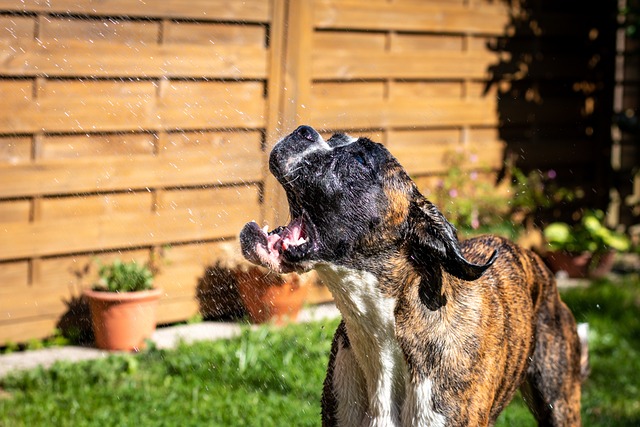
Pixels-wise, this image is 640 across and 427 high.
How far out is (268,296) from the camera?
6570 mm

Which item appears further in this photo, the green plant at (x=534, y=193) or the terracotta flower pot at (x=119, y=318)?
the green plant at (x=534, y=193)

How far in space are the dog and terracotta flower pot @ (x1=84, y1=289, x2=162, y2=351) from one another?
290cm

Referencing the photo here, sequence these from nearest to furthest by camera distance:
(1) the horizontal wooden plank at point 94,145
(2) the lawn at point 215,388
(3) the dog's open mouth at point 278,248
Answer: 1. (3) the dog's open mouth at point 278,248
2. (2) the lawn at point 215,388
3. (1) the horizontal wooden plank at point 94,145

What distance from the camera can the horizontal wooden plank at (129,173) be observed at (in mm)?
5863

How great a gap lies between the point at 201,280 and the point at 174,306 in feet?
0.92

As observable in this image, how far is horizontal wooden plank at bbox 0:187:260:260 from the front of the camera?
5914 millimetres

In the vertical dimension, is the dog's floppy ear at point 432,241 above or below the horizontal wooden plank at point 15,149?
below

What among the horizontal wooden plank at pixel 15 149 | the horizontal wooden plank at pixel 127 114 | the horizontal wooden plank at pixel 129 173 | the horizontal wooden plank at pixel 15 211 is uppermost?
the horizontal wooden plank at pixel 127 114

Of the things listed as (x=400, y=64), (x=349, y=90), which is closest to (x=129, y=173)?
(x=349, y=90)

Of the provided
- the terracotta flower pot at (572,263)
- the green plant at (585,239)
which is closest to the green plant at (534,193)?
the green plant at (585,239)

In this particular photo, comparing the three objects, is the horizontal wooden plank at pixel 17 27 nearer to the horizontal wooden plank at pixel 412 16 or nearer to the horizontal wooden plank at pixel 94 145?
the horizontal wooden plank at pixel 94 145

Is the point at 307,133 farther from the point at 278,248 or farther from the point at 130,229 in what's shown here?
the point at 130,229

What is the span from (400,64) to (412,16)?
0.43m

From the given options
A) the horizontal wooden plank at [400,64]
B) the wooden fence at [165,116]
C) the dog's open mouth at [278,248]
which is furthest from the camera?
the horizontal wooden plank at [400,64]
